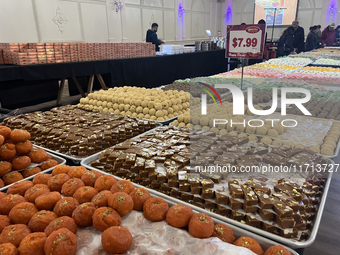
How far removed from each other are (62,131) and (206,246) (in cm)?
192

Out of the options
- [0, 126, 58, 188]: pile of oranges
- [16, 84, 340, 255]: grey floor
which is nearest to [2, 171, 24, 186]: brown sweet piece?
[0, 126, 58, 188]: pile of oranges

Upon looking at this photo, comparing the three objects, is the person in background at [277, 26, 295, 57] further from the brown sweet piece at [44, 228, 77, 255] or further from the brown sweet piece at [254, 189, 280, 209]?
the brown sweet piece at [44, 228, 77, 255]

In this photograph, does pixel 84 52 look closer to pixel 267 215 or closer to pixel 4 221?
pixel 4 221

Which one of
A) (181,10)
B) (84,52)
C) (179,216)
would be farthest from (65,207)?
(181,10)

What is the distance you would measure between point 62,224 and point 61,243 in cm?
14

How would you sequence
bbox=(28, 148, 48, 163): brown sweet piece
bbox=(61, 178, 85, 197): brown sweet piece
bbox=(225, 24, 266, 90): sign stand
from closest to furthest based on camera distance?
bbox=(61, 178, 85, 197): brown sweet piece
bbox=(28, 148, 48, 163): brown sweet piece
bbox=(225, 24, 266, 90): sign stand

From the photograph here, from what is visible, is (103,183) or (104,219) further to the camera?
(103,183)

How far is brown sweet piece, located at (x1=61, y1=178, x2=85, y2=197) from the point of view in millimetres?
1527

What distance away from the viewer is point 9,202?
142 cm

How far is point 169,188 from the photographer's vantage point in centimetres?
168

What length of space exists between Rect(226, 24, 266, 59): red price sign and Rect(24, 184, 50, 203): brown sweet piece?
8.42 feet

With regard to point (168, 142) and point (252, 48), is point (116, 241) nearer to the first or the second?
point (168, 142)

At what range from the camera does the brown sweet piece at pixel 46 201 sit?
1.39 m

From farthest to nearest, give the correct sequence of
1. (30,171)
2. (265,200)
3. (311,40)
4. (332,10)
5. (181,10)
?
(332,10)
(181,10)
(311,40)
(30,171)
(265,200)
